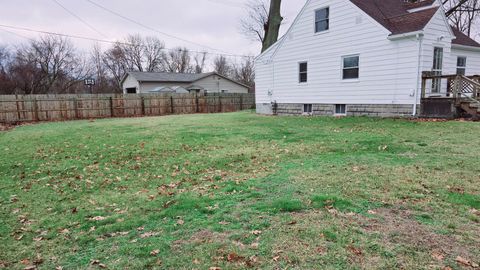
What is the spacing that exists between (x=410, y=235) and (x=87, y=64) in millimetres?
53710

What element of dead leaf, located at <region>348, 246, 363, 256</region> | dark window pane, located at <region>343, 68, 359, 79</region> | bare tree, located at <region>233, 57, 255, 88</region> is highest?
bare tree, located at <region>233, 57, 255, 88</region>

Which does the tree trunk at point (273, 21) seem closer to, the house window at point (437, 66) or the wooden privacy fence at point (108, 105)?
the wooden privacy fence at point (108, 105)

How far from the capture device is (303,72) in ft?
52.5

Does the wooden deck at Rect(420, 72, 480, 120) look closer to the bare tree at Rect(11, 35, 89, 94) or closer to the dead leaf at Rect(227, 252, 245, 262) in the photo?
the dead leaf at Rect(227, 252, 245, 262)

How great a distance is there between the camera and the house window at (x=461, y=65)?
1489 cm

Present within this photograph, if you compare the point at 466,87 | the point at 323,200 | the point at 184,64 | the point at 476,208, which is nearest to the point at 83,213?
the point at 323,200

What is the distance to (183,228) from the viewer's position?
345 centimetres

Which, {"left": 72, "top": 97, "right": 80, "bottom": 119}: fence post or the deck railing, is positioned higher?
the deck railing

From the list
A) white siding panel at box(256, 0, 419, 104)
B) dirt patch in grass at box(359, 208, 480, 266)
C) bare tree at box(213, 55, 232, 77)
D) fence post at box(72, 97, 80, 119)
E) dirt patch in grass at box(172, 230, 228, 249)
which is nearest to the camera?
dirt patch in grass at box(359, 208, 480, 266)

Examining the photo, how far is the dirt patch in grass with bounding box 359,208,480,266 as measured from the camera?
2.69 m

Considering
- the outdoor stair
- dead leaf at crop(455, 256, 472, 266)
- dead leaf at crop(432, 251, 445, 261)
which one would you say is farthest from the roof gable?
dead leaf at crop(455, 256, 472, 266)

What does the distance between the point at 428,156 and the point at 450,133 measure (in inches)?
121

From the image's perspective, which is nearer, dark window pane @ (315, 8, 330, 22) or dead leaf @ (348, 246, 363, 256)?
dead leaf @ (348, 246, 363, 256)

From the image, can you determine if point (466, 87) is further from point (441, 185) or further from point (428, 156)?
point (441, 185)
